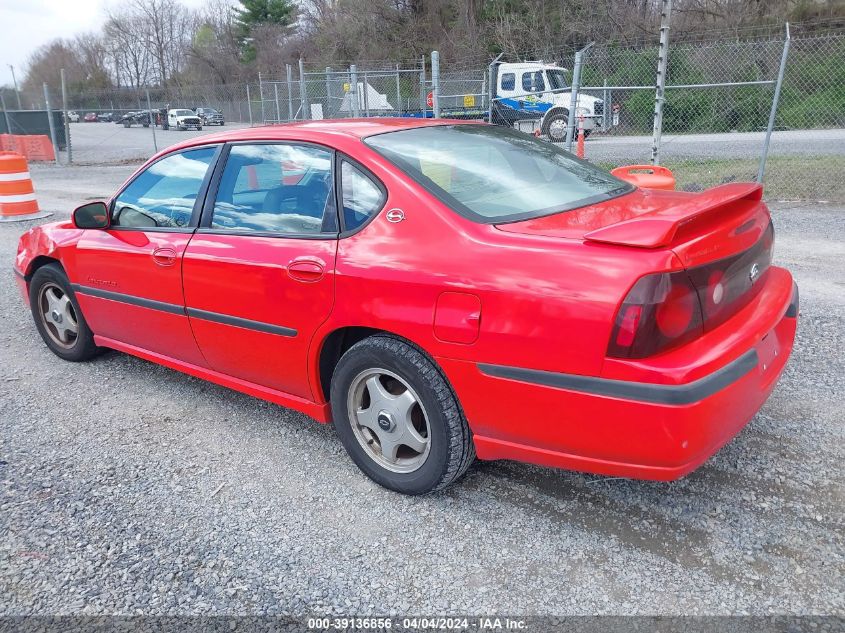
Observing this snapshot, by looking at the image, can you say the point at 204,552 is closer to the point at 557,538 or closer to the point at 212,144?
the point at 557,538

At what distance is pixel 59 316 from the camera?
4438mm

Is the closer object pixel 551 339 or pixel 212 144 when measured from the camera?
pixel 551 339

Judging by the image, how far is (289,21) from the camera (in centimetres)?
5772

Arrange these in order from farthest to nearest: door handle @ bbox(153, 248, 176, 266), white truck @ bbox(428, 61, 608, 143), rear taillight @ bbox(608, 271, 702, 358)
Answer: white truck @ bbox(428, 61, 608, 143) < door handle @ bbox(153, 248, 176, 266) < rear taillight @ bbox(608, 271, 702, 358)

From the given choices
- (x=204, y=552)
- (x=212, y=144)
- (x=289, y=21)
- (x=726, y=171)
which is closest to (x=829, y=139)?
(x=726, y=171)

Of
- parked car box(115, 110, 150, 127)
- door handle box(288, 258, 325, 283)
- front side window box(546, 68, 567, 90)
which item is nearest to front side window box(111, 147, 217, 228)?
door handle box(288, 258, 325, 283)

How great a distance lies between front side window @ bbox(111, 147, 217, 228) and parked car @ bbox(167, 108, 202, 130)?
31734 millimetres

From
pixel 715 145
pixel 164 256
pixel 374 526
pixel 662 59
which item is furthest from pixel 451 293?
pixel 715 145

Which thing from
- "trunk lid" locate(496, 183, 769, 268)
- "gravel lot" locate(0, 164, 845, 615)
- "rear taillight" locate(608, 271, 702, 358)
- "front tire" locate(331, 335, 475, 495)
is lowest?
"gravel lot" locate(0, 164, 845, 615)

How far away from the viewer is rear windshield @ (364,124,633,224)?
106 inches

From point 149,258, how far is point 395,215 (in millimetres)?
1618

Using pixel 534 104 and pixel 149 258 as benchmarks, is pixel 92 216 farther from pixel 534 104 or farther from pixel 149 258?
pixel 534 104

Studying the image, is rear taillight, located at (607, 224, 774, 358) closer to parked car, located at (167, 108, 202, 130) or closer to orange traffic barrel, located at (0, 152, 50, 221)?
orange traffic barrel, located at (0, 152, 50, 221)

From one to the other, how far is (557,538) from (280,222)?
5.96ft
